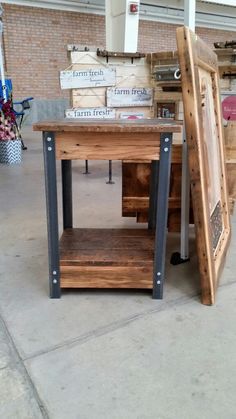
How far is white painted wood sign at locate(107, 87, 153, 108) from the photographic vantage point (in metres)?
4.03

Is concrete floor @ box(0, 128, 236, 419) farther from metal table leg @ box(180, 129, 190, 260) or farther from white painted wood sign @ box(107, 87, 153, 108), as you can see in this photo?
white painted wood sign @ box(107, 87, 153, 108)

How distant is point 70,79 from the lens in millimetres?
3768

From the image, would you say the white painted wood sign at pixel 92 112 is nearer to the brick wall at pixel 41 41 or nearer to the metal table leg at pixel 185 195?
the metal table leg at pixel 185 195

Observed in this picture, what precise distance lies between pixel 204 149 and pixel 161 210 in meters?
0.34

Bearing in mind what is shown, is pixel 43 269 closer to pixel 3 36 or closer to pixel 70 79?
pixel 70 79

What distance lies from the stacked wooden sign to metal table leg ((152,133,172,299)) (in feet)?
7.95

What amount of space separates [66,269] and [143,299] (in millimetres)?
399

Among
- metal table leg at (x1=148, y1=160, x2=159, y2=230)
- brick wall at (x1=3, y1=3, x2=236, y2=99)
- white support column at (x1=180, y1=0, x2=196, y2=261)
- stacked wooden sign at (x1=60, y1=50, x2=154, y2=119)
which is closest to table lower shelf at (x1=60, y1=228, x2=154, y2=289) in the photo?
white support column at (x1=180, y1=0, x2=196, y2=261)

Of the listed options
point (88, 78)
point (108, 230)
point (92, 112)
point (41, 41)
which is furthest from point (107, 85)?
point (41, 41)

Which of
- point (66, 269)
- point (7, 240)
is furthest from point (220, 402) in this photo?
point (7, 240)

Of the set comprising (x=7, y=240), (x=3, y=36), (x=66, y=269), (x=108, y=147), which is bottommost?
(x=7, y=240)

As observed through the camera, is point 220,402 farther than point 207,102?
No

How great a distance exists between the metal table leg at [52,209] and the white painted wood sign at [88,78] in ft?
8.20

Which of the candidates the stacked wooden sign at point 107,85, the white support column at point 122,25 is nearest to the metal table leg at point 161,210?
the stacked wooden sign at point 107,85
